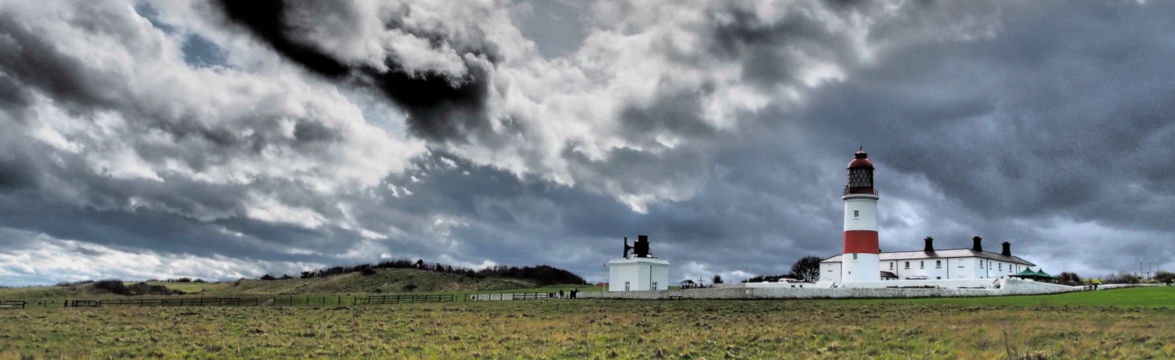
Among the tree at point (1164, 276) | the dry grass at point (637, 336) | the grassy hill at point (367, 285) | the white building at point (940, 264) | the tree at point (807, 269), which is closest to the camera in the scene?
the dry grass at point (637, 336)

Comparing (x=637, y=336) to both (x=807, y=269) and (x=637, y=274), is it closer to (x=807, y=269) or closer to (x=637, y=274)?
(x=637, y=274)

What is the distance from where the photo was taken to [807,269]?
113m

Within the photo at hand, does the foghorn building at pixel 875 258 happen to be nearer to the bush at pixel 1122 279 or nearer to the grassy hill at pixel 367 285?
the bush at pixel 1122 279

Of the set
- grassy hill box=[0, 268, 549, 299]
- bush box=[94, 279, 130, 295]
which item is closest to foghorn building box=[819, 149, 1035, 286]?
grassy hill box=[0, 268, 549, 299]

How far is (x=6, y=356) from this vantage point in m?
21.2

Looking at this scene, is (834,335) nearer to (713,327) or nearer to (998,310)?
(713,327)

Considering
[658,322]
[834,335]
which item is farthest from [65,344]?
[834,335]

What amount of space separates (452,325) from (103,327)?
1370cm

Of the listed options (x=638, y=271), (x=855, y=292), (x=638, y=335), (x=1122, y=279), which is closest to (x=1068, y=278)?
(x=1122, y=279)

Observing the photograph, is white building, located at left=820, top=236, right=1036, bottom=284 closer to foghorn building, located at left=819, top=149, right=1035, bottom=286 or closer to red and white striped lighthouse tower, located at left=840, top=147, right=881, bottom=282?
foghorn building, located at left=819, top=149, right=1035, bottom=286

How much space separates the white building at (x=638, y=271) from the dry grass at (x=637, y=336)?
28549mm

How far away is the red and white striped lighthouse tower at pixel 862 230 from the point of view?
6106 cm

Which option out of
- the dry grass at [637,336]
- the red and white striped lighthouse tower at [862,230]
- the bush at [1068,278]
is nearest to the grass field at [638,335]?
the dry grass at [637,336]

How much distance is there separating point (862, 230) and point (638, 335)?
4187 centimetres
